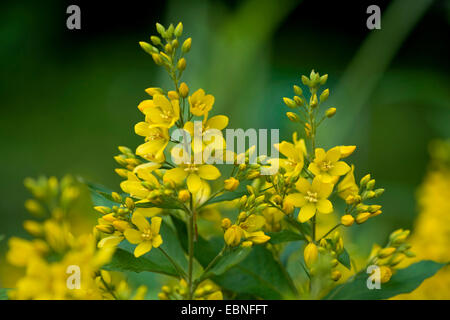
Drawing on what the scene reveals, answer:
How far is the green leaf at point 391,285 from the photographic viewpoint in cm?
65

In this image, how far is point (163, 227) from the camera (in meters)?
0.70

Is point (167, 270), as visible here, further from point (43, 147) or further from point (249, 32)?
point (43, 147)

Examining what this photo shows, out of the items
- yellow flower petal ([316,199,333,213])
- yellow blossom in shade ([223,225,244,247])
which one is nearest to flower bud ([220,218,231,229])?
yellow blossom in shade ([223,225,244,247])

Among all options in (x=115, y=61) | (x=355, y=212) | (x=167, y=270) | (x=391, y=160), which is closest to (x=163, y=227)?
(x=167, y=270)

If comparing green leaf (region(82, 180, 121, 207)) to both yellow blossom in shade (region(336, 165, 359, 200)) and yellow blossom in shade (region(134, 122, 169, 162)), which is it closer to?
yellow blossom in shade (region(134, 122, 169, 162))

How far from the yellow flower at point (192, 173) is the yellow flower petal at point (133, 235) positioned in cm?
8

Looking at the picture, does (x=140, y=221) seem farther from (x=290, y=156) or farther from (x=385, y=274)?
(x=385, y=274)

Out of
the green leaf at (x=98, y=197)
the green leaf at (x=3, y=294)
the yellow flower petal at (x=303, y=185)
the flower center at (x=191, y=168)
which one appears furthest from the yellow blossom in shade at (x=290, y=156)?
the green leaf at (x=3, y=294)

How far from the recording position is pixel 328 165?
0.64m

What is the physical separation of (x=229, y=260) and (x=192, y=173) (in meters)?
0.12

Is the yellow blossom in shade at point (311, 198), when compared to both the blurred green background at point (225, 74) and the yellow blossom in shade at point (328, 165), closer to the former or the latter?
the yellow blossom in shade at point (328, 165)

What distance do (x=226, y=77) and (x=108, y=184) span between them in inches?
30.5

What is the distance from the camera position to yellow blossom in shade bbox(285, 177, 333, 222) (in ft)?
2.00

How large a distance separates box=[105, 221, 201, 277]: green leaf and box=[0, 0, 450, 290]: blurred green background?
1.26 meters
